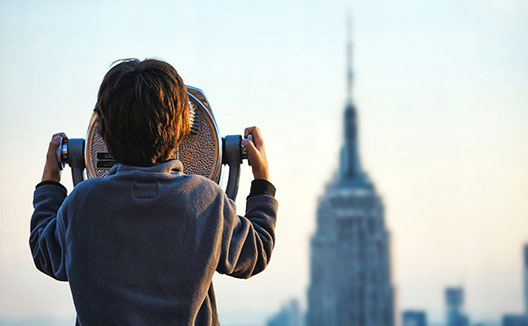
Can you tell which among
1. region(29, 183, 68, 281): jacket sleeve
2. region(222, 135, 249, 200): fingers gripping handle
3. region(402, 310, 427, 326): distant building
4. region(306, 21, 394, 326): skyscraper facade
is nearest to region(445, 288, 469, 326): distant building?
region(402, 310, 427, 326): distant building

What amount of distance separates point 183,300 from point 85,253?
0.10 m

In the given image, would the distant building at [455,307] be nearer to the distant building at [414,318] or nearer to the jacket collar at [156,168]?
the distant building at [414,318]

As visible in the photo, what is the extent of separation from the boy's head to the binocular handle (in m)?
0.13

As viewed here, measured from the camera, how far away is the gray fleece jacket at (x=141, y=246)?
847mm

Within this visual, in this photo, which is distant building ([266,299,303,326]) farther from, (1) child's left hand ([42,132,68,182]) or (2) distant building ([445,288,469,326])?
(1) child's left hand ([42,132,68,182])

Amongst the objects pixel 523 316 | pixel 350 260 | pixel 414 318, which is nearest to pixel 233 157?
pixel 350 260

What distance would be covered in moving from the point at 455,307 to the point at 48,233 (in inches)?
2401

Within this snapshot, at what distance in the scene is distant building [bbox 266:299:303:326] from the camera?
57.7m

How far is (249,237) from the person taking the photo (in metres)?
0.90

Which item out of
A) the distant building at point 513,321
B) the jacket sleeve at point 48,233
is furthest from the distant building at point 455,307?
the jacket sleeve at point 48,233

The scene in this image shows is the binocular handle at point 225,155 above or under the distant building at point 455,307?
above

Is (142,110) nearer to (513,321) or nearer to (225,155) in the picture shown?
(225,155)

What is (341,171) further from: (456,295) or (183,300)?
(183,300)

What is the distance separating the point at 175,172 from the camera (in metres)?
0.90
